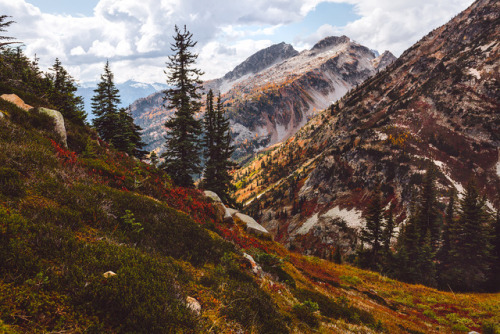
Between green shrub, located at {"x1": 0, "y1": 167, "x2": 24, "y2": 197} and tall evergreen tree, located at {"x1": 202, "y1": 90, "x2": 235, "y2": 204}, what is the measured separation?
76.8 feet

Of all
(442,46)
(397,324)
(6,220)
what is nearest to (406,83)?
(442,46)

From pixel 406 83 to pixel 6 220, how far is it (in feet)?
711

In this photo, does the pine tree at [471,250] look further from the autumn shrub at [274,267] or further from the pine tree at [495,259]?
the autumn shrub at [274,267]

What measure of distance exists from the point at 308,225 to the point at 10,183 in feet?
353

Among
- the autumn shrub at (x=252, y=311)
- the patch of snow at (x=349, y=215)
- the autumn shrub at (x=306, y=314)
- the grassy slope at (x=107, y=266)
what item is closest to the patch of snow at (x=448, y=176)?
the patch of snow at (x=349, y=215)

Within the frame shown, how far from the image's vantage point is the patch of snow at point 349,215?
289 ft

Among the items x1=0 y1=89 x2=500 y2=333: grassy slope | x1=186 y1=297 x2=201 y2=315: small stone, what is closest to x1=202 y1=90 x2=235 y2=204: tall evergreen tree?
x1=0 y1=89 x2=500 y2=333: grassy slope

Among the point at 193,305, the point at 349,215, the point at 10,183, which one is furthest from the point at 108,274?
the point at 349,215

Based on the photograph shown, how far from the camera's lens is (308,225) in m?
104

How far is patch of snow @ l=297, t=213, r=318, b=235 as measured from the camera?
10131cm

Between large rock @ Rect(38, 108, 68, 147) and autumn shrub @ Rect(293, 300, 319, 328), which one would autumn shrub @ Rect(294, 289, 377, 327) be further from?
large rock @ Rect(38, 108, 68, 147)

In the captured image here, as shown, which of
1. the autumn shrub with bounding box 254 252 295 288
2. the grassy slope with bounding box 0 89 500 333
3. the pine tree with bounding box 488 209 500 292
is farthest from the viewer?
the pine tree with bounding box 488 209 500 292

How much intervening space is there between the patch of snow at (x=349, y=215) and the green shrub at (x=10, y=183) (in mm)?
96155

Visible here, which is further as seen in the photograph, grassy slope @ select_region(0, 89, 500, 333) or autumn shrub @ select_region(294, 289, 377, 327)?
autumn shrub @ select_region(294, 289, 377, 327)
